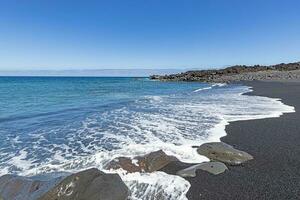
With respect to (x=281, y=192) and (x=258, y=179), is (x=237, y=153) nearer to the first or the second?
(x=258, y=179)

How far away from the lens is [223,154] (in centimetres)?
910

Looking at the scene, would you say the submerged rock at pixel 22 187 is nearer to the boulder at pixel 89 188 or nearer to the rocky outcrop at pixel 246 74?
the boulder at pixel 89 188

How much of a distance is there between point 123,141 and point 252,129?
A: 545 cm

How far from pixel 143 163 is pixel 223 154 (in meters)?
2.38

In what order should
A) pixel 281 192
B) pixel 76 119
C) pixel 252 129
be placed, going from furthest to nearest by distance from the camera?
pixel 76 119
pixel 252 129
pixel 281 192

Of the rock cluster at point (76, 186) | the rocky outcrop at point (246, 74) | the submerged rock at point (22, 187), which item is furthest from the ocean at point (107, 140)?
the rocky outcrop at point (246, 74)

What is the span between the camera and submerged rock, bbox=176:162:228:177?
781 cm

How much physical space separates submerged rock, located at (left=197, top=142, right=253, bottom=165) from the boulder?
340 centimetres

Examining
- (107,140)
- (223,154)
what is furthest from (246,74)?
(223,154)

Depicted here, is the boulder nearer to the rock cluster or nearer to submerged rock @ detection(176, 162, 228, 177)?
the rock cluster

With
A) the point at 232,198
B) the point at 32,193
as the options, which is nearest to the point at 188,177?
the point at 232,198

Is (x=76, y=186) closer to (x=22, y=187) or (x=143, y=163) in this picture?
(x=22, y=187)

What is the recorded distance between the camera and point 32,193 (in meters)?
6.28

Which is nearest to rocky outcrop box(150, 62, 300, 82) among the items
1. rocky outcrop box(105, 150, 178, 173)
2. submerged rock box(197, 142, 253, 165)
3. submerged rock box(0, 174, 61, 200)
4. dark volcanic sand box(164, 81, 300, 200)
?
dark volcanic sand box(164, 81, 300, 200)
